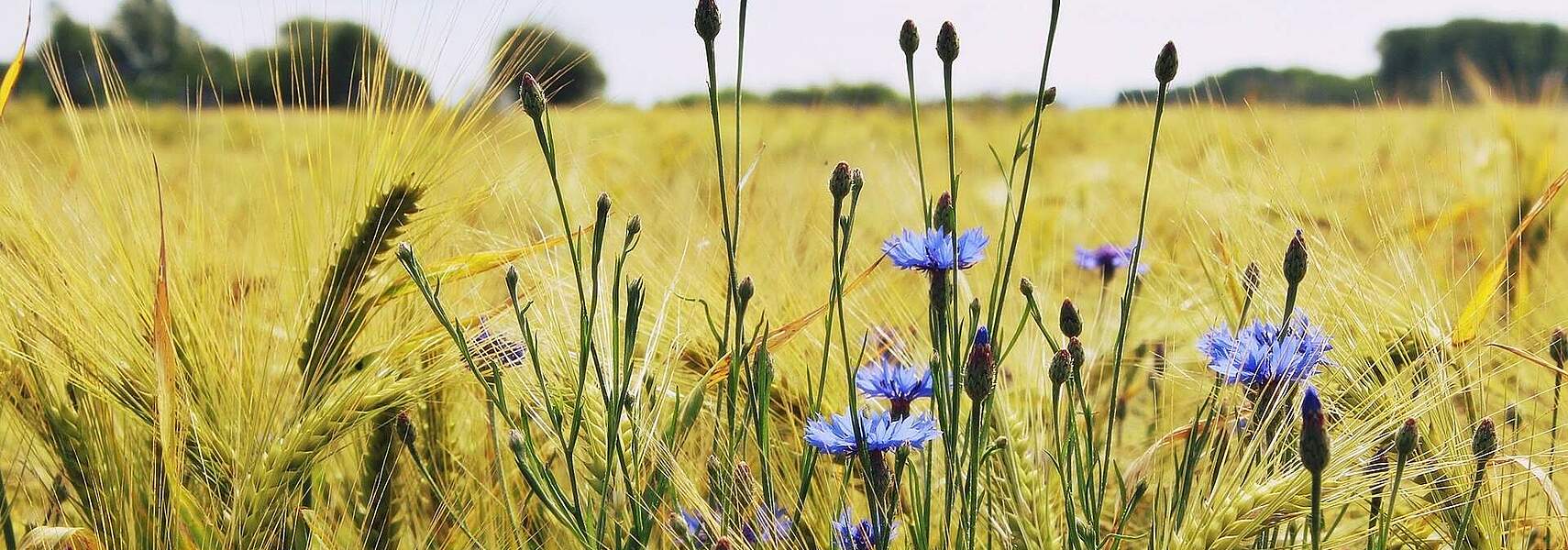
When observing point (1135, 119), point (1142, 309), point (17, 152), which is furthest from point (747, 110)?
point (17, 152)

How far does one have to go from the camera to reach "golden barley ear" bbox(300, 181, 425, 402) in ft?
2.59

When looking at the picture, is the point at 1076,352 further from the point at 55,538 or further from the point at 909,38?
the point at 55,538

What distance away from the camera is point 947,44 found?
60 centimetres

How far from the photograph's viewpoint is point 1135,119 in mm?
6172

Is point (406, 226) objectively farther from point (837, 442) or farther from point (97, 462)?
point (837, 442)

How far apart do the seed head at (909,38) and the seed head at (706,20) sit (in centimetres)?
10

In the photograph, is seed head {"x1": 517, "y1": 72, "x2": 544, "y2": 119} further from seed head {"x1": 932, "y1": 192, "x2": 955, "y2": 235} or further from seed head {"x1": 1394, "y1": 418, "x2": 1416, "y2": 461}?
seed head {"x1": 1394, "y1": 418, "x2": 1416, "y2": 461}

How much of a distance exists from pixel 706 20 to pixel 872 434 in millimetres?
229

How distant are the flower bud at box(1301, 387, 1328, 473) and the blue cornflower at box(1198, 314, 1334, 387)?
0.15 metres

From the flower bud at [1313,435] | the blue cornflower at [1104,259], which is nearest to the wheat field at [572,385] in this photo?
the flower bud at [1313,435]

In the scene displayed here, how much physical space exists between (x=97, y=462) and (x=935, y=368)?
539 mm

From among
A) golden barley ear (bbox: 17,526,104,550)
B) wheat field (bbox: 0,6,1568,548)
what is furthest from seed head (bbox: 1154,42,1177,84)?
golden barley ear (bbox: 17,526,104,550)

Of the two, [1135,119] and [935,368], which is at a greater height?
[935,368]

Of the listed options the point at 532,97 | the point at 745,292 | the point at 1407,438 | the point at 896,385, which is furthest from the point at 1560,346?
the point at 532,97
